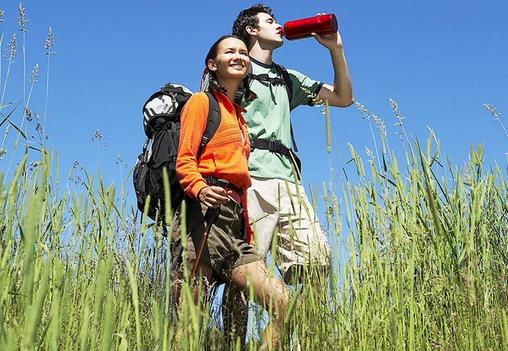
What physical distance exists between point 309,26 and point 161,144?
1.30m

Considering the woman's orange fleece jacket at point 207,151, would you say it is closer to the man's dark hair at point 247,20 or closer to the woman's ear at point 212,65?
the woman's ear at point 212,65

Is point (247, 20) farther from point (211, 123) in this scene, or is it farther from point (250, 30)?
point (211, 123)

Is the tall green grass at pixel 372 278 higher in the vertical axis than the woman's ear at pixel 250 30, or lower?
lower

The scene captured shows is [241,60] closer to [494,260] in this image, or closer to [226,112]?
[226,112]

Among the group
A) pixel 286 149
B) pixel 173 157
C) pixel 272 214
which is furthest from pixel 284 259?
pixel 173 157

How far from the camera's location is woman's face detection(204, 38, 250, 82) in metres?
2.65

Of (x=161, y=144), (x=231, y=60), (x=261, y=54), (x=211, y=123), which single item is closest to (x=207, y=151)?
(x=211, y=123)

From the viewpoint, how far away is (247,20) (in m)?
3.53

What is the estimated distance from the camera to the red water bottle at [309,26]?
3379mm

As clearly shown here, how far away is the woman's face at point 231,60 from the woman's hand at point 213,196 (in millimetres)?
643

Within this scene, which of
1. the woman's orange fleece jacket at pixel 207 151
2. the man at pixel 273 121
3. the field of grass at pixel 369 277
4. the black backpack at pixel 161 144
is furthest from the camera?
the man at pixel 273 121

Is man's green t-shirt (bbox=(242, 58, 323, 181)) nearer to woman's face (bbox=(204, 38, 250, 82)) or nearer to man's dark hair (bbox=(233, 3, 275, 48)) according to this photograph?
man's dark hair (bbox=(233, 3, 275, 48))

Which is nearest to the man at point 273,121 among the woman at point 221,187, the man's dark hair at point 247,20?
the man's dark hair at point 247,20

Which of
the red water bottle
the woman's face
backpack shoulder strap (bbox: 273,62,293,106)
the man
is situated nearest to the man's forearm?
the man
